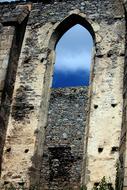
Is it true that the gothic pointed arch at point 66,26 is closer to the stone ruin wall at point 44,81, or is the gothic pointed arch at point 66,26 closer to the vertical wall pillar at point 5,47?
the stone ruin wall at point 44,81

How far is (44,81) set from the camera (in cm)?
1089

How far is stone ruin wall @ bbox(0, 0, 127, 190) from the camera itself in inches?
388

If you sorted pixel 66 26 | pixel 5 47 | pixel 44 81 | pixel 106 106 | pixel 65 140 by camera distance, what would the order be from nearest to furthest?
pixel 106 106 → pixel 44 81 → pixel 5 47 → pixel 66 26 → pixel 65 140

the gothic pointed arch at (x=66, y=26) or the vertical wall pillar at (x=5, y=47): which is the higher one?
the gothic pointed arch at (x=66, y=26)

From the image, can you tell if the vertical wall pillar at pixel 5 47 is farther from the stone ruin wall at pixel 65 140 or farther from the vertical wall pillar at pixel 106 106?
the stone ruin wall at pixel 65 140

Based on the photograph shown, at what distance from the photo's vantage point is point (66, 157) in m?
16.3

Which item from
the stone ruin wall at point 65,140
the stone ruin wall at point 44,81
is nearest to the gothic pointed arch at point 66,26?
the stone ruin wall at point 44,81

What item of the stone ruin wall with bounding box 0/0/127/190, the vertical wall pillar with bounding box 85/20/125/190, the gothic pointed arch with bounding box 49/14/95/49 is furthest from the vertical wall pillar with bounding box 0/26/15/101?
the vertical wall pillar with bounding box 85/20/125/190

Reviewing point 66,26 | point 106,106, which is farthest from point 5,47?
point 106,106

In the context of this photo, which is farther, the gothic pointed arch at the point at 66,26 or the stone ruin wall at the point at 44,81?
the gothic pointed arch at the point at 66,26

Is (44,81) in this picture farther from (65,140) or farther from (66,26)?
(65,140)

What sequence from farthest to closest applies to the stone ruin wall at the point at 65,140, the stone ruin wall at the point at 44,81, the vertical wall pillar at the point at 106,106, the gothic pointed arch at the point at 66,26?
the stone ruin wall at the point at 65,140
the gothic pointed arch at the point at 66,26
the stone ruin wall at the point at 44,81
the vertical wall pillar at the point at 106,106

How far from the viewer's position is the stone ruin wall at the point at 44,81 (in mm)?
9867

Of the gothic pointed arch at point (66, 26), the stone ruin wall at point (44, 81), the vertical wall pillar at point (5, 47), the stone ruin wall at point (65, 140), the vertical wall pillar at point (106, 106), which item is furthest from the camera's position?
the stone ruin wall at point (65, 140)
